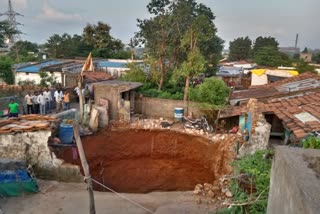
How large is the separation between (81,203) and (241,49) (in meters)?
63.6

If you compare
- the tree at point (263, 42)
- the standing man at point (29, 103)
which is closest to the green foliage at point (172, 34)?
the standing man at point (29, 103)

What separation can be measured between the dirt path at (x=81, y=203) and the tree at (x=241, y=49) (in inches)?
2403

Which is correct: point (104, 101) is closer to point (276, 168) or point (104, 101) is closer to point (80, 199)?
point (80, 199)

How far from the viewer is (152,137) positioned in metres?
17.1

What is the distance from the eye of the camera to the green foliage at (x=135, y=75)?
21703 mm

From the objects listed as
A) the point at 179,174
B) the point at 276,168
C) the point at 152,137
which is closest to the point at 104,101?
the point at 152,137

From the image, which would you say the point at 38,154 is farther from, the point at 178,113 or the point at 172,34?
the point at 172,34

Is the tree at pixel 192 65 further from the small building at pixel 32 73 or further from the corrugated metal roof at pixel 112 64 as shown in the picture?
the corrugated metal roof at pixel 112 64

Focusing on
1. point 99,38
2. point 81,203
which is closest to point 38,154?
point 81,203

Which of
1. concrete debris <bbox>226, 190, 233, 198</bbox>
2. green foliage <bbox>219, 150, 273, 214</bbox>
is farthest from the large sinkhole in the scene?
green foliage <bbox>219, 150, 273, 214</bbox>

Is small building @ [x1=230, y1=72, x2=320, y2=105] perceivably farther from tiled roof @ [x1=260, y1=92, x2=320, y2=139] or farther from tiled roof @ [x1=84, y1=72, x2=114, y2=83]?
tiled roof @ [x1=84, y1=72, x2=114, y2=83]

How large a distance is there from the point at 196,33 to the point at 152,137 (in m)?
7.83

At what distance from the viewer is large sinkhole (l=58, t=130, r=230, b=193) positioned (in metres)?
12.8

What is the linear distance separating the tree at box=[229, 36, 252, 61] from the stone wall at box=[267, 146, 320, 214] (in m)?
66.0
